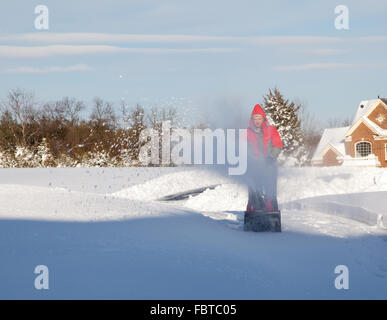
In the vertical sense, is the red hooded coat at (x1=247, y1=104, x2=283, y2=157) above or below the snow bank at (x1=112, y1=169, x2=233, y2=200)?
above

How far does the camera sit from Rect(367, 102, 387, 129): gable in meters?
40.9

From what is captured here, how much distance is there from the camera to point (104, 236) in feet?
22.7

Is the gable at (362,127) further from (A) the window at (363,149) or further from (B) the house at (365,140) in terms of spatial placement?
(A) the window at (363,149)

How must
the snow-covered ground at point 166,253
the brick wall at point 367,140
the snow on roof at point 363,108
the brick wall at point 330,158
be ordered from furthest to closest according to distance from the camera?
1. the brick wall at point 330,158
2. the snow on roof at point 363,108
3. the brick wall at point 367,140
4. the snow-covered ground at point 166,253

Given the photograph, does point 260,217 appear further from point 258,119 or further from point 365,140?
point 365,140

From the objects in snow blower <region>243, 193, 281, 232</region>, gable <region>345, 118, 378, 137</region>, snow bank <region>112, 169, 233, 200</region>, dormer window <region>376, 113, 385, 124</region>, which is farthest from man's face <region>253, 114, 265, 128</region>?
dormer window <region>376, 113, 385, 124</region>

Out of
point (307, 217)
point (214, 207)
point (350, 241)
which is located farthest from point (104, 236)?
point (214, 207)

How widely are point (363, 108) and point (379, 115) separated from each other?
7.37ft

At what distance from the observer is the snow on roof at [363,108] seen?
42.1 m

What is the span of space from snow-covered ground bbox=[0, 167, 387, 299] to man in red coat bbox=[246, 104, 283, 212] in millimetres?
898

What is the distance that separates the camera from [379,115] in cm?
4131

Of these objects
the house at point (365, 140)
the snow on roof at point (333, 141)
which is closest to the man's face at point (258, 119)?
the house at point (365, 140)

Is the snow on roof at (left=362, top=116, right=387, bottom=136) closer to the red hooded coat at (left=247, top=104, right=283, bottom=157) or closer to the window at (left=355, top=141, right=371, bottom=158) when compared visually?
the window at (left=355, top=141, right=371, bottom=158)

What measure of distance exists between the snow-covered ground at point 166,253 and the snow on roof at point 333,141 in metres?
33.8
